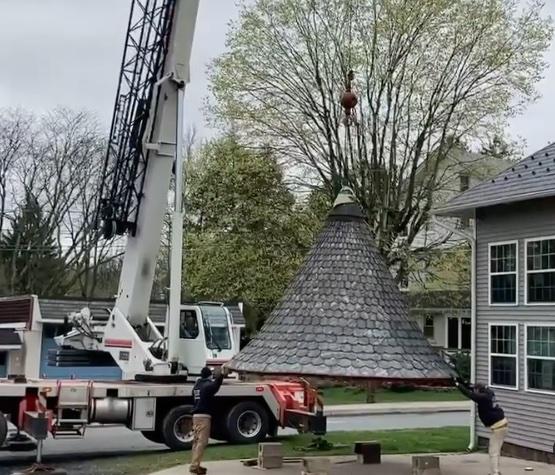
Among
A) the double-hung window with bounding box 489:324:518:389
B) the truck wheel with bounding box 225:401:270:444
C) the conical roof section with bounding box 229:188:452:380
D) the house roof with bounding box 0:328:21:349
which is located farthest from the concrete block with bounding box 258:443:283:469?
the house roof with bounding box 0:328:21:349

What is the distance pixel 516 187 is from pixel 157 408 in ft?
27.8

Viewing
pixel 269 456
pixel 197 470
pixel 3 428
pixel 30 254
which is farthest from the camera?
pixel 30 254

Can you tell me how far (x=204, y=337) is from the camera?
19562mm

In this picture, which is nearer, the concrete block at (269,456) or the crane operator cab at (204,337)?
the concrete block at (269,456)

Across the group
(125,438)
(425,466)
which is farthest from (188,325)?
(425,466)

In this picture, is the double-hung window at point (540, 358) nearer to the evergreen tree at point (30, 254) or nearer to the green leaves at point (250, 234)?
the green leaves at point (250, 234)

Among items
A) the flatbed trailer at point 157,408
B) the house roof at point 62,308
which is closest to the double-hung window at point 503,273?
the flatbed trailer at point 157,408

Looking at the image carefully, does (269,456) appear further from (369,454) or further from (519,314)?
(519,314)

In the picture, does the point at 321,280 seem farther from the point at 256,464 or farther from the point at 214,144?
the point at 214,144

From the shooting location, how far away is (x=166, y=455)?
17078 millimetres

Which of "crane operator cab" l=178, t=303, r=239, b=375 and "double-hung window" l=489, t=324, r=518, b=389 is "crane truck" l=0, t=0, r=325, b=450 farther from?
"double-hung window" l=489, t=324, r=518, b=389

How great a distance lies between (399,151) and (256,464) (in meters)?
17.5

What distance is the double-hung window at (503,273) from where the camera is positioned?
17.2m

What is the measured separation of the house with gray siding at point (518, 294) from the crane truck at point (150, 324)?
12.4ft
